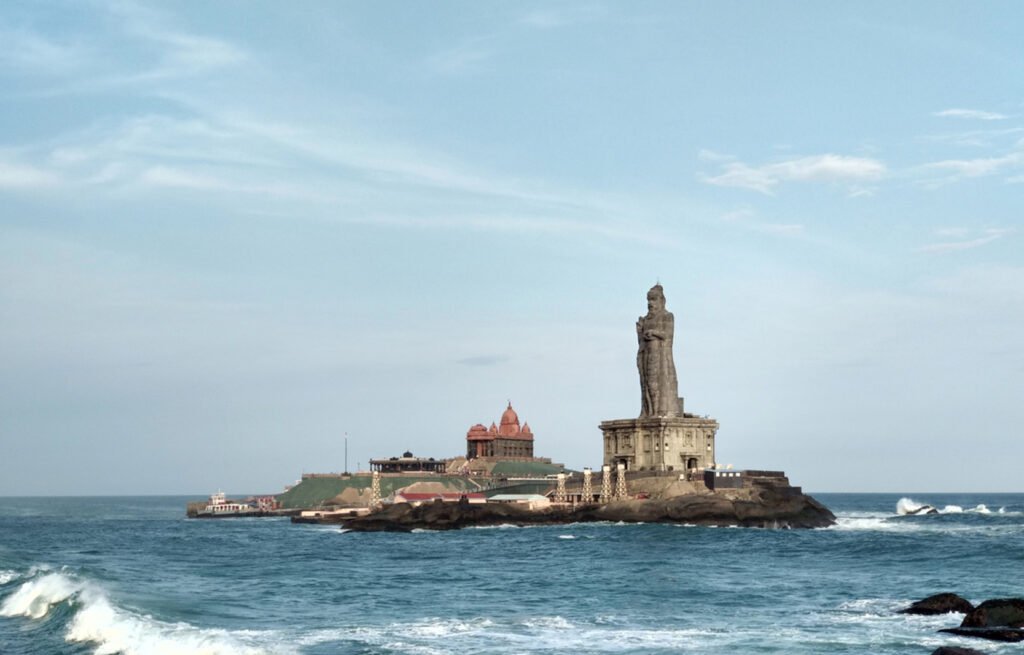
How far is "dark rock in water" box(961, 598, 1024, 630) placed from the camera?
48.2 metres

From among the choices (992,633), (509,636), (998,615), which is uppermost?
(998,615)

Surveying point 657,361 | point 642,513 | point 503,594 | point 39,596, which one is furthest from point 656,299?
point 39,596

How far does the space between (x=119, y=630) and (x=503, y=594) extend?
70.9 feet

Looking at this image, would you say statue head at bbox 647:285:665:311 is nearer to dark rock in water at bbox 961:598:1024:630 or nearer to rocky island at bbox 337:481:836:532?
rocky island at bbox 337:481:836:532

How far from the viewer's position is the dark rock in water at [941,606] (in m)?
53.4

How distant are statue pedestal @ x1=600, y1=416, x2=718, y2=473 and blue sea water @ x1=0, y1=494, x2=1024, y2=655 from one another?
143 feet

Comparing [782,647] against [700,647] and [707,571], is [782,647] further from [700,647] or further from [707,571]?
[707,571]

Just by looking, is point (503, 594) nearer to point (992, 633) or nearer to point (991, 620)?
point (991, 620)

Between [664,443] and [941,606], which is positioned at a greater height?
[664,443]

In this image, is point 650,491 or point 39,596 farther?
point 650,491

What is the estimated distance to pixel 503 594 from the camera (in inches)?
2547

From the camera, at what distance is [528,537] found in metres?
119

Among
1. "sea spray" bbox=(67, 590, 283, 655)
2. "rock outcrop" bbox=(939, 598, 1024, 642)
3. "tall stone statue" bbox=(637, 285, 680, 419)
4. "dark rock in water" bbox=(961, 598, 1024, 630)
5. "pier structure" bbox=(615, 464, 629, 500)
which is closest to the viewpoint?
"sea spray" bbox=(67, 590, 283, 655)

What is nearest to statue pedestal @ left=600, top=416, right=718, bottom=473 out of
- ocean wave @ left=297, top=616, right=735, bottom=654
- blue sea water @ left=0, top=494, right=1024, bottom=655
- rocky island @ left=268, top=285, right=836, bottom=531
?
rocky island @ left=268, top=285, right=836, bottom=531
